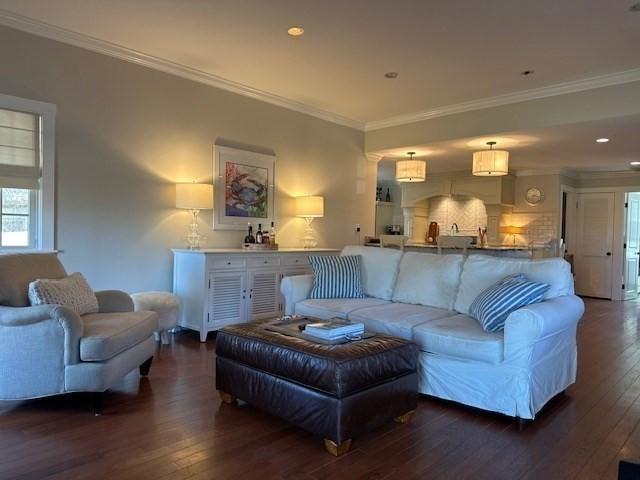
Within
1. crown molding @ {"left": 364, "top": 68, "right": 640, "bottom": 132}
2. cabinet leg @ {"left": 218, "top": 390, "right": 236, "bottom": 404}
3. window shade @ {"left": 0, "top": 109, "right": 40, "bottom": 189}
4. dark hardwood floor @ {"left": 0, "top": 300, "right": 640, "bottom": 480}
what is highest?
crown molding @ {"left": 364, "top": 68, "right": 640, "bottom": 132}

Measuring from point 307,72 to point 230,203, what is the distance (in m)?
1.66

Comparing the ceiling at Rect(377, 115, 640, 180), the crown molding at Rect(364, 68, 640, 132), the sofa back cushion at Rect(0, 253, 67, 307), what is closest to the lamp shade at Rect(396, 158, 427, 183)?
the ceiling at Rect(377, 115, 640, 180)

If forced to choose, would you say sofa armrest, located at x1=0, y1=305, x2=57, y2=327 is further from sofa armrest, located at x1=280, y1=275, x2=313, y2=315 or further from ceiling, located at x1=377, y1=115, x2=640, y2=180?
ceiling, located at x1=377, y1=115, x2=640, y2=180

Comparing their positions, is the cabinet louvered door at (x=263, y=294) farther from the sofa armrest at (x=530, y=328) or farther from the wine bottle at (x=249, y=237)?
the sofa armrest at (x=530, y=328)

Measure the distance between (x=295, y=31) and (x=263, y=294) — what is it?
2609 mm

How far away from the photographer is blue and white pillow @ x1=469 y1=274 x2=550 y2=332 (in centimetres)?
284

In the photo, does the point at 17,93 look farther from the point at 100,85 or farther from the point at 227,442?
the point at 227,442

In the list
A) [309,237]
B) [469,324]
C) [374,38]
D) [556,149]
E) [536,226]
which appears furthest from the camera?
[536,226]

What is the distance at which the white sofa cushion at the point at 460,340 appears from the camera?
9.04 ft

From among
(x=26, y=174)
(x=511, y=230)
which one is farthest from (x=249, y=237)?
(x=511, y=230)

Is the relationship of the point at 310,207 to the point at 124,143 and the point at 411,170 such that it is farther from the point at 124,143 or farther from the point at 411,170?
the point at 124,143

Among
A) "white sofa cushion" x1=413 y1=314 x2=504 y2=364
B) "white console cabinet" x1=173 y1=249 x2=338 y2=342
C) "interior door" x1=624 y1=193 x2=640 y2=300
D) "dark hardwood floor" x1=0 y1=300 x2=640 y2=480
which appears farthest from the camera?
"interior door" x1=624 y1=193 x2=640 y2=300

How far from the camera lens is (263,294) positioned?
4.91 meters

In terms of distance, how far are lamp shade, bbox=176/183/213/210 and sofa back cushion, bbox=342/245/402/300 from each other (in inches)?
65.8
